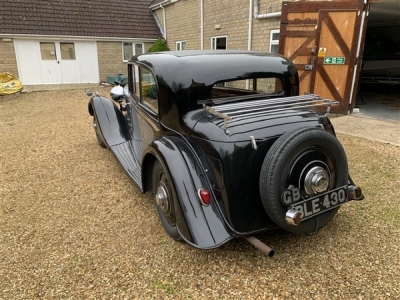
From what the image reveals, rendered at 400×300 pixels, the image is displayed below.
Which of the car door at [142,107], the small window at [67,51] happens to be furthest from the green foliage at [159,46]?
the car door at [142,107]

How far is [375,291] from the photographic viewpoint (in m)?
2.16

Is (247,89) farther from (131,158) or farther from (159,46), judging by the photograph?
(159,46)

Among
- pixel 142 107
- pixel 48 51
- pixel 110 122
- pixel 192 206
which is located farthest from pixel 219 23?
pixel 192 206

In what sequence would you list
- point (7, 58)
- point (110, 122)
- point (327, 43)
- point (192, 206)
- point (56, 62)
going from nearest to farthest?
point (192, 206)
point (110, 122)
point (327, 43)
point (7, 58)
point (56, 62)

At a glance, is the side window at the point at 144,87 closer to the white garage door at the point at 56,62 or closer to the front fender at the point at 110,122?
the front fender at the point at 110,122

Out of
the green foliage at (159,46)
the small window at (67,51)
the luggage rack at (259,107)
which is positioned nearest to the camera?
the luggage rack at (259,107)

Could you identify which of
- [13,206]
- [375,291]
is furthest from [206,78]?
[13,206]

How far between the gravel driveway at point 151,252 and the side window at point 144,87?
115cm

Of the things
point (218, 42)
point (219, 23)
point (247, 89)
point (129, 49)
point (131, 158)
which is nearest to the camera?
point (247, 89)

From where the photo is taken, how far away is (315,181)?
2.28 m

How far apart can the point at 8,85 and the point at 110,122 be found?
10611 mm

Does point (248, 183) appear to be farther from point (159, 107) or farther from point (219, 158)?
point (159, 107)

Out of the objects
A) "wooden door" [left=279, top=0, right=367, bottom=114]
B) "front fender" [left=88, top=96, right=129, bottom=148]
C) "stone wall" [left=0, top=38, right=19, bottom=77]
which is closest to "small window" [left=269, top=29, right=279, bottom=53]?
"wooden door" [left=279, top=0, right=367, bottom=114]

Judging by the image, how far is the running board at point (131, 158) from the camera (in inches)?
138
